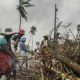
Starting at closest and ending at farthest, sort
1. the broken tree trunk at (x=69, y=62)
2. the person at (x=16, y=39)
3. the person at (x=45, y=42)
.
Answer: the person at (x=16, y=39) < the broken tree trunk at (x=69, y=62) < the person at (x=45, y=42)

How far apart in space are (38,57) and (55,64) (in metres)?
0.83

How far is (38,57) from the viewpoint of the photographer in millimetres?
12742

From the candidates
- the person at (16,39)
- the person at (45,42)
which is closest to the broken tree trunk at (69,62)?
the person at (45,42)

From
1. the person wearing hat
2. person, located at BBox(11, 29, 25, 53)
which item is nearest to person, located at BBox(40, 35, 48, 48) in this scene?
the person wearing hat

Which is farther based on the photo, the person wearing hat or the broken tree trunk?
the person wearing hat

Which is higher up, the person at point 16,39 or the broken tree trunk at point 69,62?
the person at point 16,39

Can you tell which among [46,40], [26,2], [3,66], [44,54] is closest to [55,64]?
[44,54]

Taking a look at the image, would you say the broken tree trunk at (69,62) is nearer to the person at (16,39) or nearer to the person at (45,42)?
the person at (45,42)

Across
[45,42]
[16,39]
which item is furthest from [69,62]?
[16,39]

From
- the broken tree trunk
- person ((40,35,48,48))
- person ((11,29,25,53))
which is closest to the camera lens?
person ((11,29,25,53))

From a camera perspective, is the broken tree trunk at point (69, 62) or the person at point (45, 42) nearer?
the broken tree trunk at point (69, 62)

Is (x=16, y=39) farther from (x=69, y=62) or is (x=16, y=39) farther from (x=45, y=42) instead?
(x=45, y=42)

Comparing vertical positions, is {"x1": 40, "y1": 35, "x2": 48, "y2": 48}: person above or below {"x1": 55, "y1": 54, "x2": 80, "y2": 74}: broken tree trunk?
above

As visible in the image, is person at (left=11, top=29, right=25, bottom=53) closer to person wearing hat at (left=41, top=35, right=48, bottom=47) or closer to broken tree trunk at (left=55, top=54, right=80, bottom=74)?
broken tree trunk at (left=55, top=54, right=80, bottom=74)
